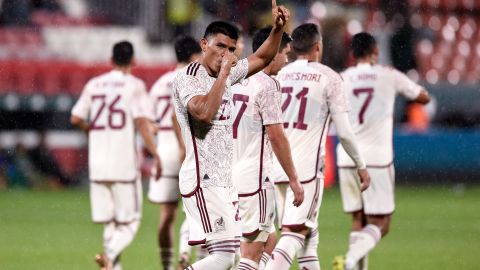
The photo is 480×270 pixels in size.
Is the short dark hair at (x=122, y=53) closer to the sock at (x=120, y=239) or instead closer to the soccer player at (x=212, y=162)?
the sock at (x=120, y=239)

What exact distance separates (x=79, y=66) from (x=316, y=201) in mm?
13311

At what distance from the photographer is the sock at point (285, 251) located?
8.50 meters

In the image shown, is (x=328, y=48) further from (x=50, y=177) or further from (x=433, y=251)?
(x=433, y=251)

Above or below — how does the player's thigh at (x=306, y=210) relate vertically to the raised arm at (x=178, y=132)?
below

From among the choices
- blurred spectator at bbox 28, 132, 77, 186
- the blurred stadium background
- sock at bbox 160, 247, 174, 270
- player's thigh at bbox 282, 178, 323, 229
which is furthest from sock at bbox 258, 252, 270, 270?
blurred spectator at bbox 28, 132, 77, 186

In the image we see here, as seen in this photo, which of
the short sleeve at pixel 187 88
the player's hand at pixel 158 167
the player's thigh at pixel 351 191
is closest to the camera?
the short sleeve at pixel 187 88

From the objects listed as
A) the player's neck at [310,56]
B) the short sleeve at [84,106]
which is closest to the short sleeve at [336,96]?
the player's neck at [310,56]

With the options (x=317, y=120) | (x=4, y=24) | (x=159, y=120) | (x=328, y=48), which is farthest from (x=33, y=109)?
(x=317, y=120)

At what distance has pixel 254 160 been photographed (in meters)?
8.34

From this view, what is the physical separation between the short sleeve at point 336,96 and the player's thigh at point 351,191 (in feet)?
5.61

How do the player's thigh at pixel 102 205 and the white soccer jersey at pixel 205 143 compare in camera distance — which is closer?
the white soccer jersey at pixel 205 143

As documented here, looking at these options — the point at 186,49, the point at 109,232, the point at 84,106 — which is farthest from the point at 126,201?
the point at 186,49

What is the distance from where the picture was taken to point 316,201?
8867 millimetres

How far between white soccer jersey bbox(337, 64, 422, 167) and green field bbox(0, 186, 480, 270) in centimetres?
134
